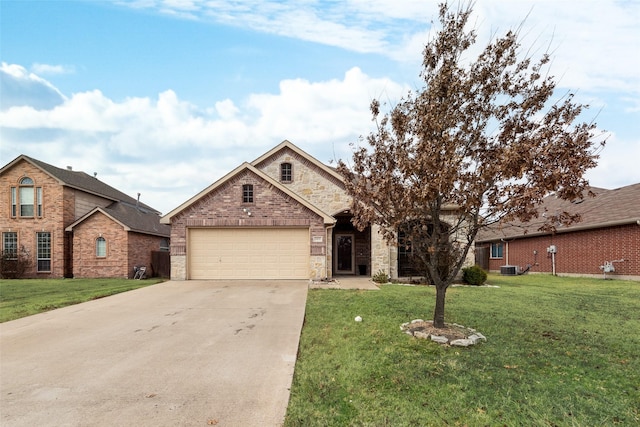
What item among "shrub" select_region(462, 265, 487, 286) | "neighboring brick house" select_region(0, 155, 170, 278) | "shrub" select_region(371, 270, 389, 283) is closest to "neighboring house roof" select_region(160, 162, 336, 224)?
"shrub" select_region(371, 270, 389, 283)

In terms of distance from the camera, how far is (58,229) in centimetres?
2062

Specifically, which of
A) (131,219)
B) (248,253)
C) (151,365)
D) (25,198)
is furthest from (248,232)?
(25,198)

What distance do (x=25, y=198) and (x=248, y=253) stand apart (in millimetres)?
14926

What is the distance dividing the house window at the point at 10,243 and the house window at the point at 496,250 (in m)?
33.4

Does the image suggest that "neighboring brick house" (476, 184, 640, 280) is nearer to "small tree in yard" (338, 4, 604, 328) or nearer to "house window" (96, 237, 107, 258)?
"small tree in yard" (338, 4, 604, 328)

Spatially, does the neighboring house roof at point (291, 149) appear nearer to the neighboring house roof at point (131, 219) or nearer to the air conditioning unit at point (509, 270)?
the neighboring house roof at point (131, 219)

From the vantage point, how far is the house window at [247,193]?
651 inches

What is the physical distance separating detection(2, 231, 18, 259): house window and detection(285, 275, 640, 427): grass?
2098 centimetres

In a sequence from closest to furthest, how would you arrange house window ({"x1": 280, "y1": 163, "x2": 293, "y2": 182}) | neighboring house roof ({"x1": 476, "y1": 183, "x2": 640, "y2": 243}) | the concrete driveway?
the concrete driveway, neighboring house roof ({"x1": 476, "y1": 183, "x2": 640, "y2": 243}), house window ({"x1": 280, "y1": 163, "x2": 293, "y2": 182})

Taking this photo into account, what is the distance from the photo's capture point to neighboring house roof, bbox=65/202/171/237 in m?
20.3

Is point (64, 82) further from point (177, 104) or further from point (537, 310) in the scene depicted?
point (537, 310)

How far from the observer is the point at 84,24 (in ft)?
37.6

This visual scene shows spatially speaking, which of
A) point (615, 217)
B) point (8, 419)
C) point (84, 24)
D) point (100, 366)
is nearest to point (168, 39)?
point (84, 24)

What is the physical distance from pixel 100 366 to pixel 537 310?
1004 cm
